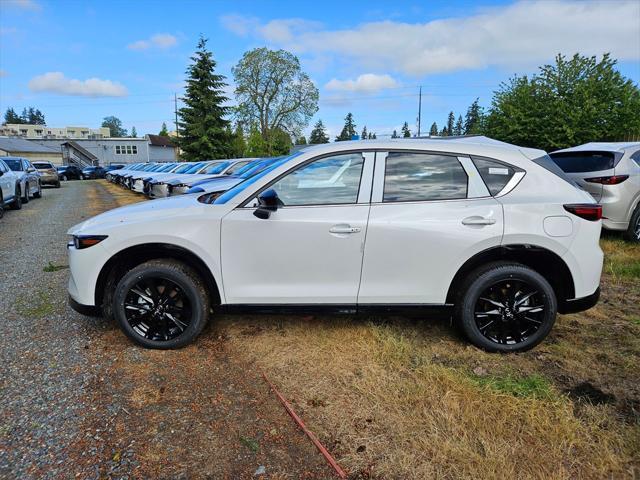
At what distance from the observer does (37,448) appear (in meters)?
2.37

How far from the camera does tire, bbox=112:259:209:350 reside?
11.0ft

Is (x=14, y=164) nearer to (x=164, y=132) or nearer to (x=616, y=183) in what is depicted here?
(x=616, y=183)

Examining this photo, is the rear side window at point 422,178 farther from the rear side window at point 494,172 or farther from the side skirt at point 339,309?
the side skirt at point 339,309

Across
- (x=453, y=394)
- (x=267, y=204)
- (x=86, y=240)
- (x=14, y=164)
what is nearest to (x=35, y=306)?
(x=86, y=240)

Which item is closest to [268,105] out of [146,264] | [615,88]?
[615,88]

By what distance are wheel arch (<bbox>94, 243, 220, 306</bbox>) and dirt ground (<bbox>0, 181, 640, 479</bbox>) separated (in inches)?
20.5

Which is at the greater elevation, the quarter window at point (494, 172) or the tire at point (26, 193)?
the quarter window at point (494, 172)

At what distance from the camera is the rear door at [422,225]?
10.6 ft

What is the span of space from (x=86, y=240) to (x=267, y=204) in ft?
4.87

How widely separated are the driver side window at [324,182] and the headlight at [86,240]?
143 cm

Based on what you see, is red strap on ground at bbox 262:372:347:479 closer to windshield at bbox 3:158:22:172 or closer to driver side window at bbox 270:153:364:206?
driver side window at bbox 270:153:364:206

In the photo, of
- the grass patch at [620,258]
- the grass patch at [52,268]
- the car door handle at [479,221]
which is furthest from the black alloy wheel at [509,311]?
the grass patch at [52,268]

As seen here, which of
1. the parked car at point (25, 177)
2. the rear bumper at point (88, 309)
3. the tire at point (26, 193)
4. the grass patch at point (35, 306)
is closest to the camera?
the rear bumper at point (88, 309)

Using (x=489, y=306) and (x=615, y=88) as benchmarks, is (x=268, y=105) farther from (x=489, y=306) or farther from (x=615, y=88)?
(x=489, y=306)
